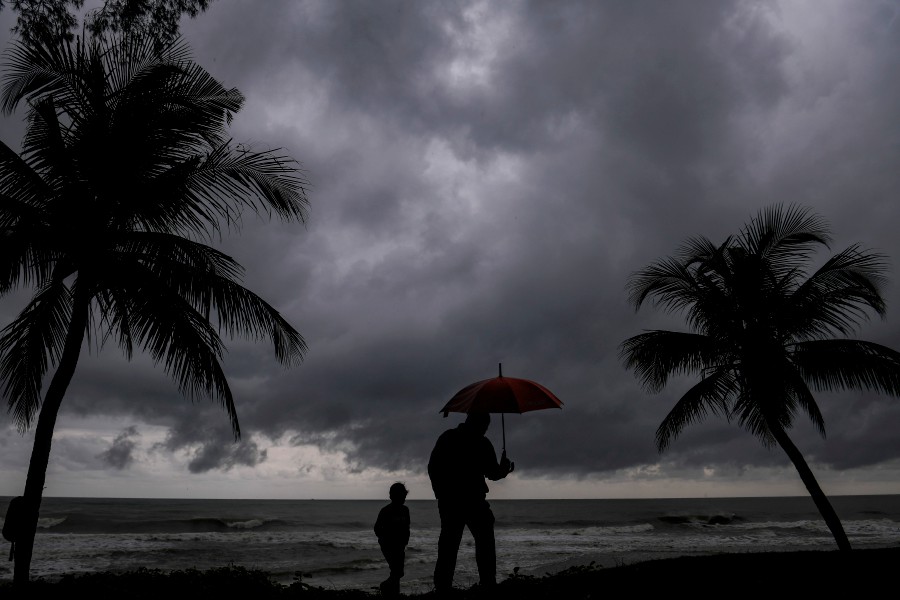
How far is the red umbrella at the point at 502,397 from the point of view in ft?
21.1

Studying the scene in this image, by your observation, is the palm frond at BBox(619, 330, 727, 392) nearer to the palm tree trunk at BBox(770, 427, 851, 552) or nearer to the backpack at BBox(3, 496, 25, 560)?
the palm tree trunk at BBox(770, 427, 851, 552)

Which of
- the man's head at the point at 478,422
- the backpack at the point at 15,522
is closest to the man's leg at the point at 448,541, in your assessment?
the man's head at the point at 478,422

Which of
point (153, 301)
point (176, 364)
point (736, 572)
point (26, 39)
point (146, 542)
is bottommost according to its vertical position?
point (146, 542)

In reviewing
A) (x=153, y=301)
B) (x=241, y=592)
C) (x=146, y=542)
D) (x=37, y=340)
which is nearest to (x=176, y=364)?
(x=153, y=301)

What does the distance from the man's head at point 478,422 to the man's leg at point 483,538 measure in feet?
2.21

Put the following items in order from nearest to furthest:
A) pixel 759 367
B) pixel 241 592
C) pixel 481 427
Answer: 1. pixel 481 427
2. pixel 241 592
3. pixel 759 367

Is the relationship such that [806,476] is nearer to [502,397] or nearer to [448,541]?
[502,397]

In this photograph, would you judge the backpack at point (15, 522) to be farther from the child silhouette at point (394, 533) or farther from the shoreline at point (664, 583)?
the child silhouette at point (394, 533)

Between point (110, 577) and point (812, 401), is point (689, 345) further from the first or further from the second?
point (110, 577)

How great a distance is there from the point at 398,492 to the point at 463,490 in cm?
101

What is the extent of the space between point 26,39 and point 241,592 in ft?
23.3

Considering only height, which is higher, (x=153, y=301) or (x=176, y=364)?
(x=153, y=301)

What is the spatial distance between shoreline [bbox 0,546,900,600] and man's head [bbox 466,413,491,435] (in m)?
1.43

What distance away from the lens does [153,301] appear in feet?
24.9
